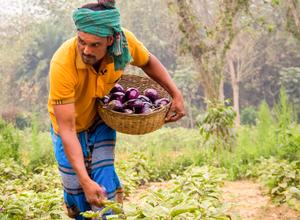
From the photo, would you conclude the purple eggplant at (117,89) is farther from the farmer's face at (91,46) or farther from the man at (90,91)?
the farmer's face at (91,46)

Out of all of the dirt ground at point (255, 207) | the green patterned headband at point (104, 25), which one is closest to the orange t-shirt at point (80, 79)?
the green patterned headband at point (104, 25)

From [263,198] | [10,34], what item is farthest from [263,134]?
[10,34]

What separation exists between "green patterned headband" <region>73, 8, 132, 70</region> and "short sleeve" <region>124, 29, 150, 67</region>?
240 millimetres

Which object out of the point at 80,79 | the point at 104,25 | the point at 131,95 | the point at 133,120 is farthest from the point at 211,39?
the point at 104,25

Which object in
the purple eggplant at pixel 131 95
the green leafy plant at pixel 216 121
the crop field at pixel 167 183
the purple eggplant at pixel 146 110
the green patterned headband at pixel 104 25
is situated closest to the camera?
the green patterned headband at pixel 104 25

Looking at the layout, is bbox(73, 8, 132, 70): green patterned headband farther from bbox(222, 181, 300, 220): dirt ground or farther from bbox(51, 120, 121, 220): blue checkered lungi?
bbox(222, 181, 300, 220): dirt ground

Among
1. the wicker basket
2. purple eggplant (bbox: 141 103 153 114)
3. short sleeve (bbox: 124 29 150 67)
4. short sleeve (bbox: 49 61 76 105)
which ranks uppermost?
short sleeve (bbox: 124 29 150 67)

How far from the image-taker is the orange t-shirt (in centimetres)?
251

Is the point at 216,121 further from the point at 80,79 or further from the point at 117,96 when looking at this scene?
the point at 80,79

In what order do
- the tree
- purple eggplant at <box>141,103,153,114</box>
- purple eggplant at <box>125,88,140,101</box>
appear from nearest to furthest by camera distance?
purple eggplant at <box>141,103,153,114</box>, purple eggplant at <box>125,88,140,101</box>, the tree

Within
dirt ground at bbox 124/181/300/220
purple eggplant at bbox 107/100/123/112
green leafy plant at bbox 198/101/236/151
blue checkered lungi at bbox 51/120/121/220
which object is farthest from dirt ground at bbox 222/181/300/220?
green leafy plant at bbox 198/101/236/151

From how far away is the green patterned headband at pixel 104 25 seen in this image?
243 cm

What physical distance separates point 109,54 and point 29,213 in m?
1.25

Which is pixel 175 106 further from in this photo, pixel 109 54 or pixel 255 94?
pixel 255 94
